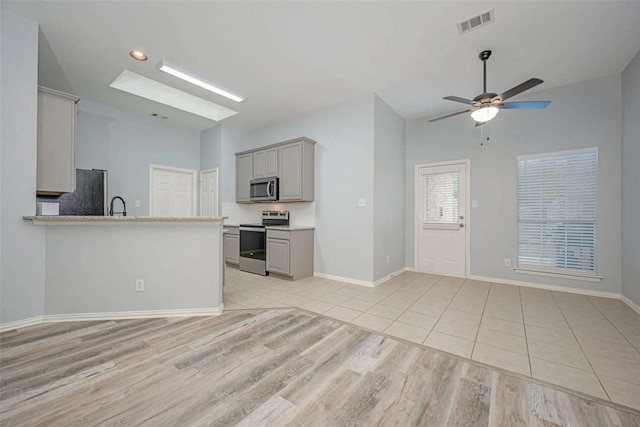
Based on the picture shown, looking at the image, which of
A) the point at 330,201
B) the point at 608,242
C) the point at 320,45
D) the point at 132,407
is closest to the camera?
the point at 132,407

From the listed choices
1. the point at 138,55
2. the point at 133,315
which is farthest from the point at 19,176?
the point at 138,55

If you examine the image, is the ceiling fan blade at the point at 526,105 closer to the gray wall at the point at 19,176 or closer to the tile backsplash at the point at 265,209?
the tile backsplash at the point at 265,209

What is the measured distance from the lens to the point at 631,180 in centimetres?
310

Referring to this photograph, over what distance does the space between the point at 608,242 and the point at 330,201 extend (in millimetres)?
3838

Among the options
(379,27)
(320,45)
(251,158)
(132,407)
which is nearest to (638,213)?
(379,27)

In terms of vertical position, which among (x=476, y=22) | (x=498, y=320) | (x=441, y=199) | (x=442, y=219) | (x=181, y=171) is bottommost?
(x=498, y=320)

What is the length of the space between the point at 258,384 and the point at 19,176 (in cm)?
297

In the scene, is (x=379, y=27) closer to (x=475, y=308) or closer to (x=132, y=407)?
(x=475, y=308)

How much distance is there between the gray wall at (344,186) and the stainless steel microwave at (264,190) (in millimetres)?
813

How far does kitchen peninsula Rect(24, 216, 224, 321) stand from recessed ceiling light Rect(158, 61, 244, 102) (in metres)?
2.01

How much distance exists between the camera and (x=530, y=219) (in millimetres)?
3977

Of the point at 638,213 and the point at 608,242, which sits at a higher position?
the point at 638,213

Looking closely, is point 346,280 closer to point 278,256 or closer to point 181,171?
point 278,256

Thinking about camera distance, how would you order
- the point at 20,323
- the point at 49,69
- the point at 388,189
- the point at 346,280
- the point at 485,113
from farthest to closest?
1. the point at 388,189
2. the point at 346,280
3. the point at 49,69
4. the point at 485,113
5. the point at 20,323
